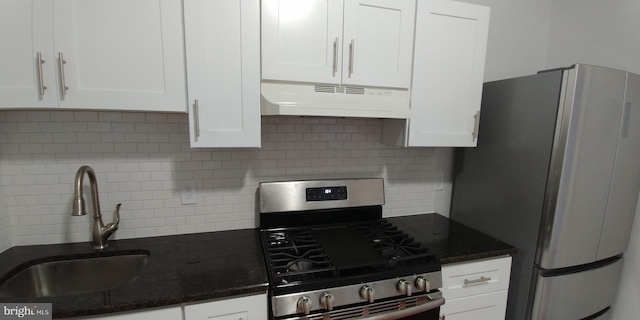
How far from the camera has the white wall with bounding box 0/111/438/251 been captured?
54.0 inches

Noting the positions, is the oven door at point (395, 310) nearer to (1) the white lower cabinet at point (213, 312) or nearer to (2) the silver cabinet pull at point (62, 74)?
(1) the white lower cabinet at point (213, 312)

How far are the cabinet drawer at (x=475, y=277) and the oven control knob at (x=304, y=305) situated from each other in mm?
715

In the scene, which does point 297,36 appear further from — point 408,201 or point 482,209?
point 482,209

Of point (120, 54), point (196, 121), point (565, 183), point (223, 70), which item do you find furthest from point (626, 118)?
point (120, 54)

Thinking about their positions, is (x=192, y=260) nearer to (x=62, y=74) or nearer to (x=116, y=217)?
(x=116, y=217)

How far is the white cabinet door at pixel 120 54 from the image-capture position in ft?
3.63

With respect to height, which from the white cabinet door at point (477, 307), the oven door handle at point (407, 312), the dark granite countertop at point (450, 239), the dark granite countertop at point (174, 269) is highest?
the dark granite countertop at point (450, 239)

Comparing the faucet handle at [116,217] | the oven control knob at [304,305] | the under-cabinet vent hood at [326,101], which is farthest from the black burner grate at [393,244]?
the faucet handle at [116,217]

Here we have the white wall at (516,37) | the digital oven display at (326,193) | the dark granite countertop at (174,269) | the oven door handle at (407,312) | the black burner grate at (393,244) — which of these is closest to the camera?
the dark granite countertop at (174,269)

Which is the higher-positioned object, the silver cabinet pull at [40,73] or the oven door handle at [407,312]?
the silver cabinet pull at [40,73]

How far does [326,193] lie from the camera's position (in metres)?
1.75

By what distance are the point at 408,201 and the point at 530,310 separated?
34.0 inches

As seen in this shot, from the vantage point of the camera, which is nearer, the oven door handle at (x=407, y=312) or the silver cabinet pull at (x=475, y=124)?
the oven door handle at (x=407, y=312)

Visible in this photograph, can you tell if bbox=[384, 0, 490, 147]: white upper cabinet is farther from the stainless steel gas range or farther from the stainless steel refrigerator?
the stainless steel gas range
